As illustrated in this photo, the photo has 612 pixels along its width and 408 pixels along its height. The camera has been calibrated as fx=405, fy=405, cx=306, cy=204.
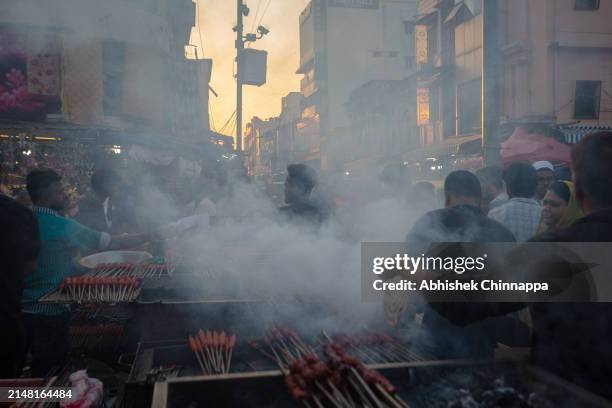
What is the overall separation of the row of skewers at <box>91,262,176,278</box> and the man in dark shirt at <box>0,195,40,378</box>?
905 mm

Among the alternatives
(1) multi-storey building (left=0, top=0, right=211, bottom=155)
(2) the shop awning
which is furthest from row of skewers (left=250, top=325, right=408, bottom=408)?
(2) the shop awning

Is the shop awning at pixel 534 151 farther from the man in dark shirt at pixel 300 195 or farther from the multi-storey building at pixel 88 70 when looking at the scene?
the multi-storey building at pixel 88 70

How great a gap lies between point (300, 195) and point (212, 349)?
2447 millimetres

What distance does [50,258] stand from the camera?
3729 mm

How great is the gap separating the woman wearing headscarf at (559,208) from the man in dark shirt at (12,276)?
4.52 m

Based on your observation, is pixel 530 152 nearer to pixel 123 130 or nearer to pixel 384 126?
pixel 123 130

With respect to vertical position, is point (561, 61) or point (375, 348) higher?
point (561, 61)

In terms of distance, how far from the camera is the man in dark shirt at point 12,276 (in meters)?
2.86

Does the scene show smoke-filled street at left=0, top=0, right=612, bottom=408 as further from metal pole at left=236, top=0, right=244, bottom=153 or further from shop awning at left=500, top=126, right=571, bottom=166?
metal pole at left=236, top=0, right=244, bottom=153

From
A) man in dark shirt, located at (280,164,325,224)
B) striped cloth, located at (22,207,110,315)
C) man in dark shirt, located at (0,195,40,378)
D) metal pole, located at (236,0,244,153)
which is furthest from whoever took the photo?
metal pole, located at (236,0,244,153)

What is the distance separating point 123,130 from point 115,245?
22.4 ft

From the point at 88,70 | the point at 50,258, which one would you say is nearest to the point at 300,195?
the point at 50,258

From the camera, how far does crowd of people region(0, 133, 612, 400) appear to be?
196cm

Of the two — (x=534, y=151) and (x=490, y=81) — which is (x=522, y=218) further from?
(x=534, y=151)
